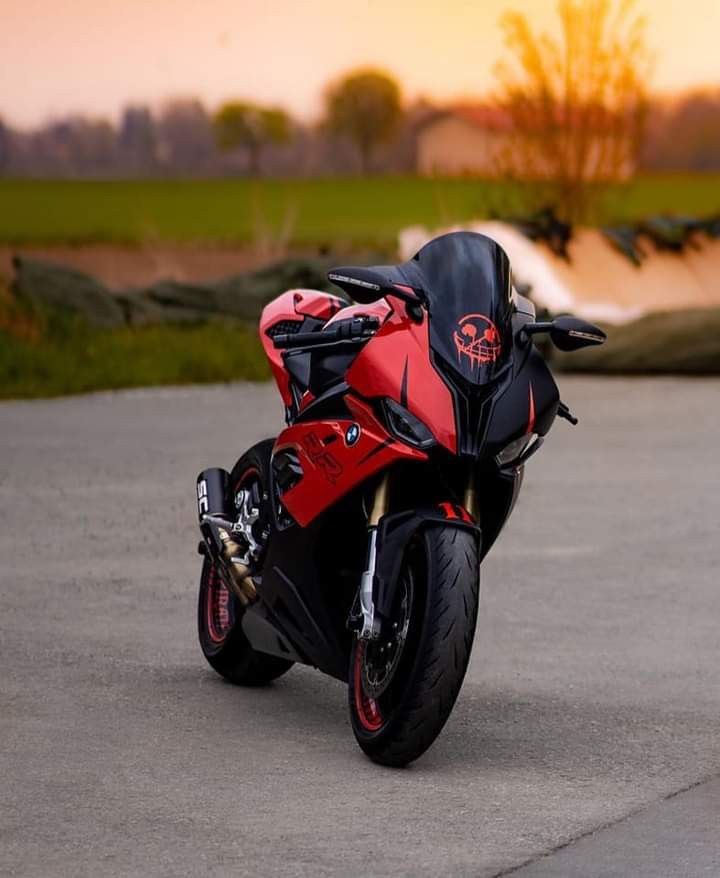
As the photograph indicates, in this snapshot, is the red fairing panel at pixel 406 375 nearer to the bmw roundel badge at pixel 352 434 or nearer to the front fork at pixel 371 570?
the bmw roundel badge at pixel 352 434

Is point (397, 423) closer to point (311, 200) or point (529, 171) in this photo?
point (529, 171)

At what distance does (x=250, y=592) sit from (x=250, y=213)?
50743mm

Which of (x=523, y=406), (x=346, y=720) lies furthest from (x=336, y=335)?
(x=346, y=720)

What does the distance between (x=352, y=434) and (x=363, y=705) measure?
0.69 metres

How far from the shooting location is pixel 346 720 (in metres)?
6.23

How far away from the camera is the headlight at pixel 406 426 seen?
5.52 metres

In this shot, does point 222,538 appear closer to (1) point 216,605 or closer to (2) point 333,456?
(1) point 216,605

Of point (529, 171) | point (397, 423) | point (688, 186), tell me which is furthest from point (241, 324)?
point (688, 186)

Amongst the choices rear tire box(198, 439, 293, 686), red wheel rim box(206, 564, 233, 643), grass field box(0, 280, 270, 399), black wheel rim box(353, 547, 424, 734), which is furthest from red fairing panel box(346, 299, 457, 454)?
grass field box(0, 280, 270, 399)

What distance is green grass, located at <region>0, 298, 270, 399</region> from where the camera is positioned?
16203mm

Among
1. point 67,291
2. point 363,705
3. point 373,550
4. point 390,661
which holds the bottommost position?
point 67,291

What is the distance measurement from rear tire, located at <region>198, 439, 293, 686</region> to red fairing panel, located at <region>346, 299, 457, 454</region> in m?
0.87

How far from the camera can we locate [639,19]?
2500cm

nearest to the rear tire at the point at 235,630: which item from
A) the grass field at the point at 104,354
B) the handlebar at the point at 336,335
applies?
the handlebar at the point at 336,335
